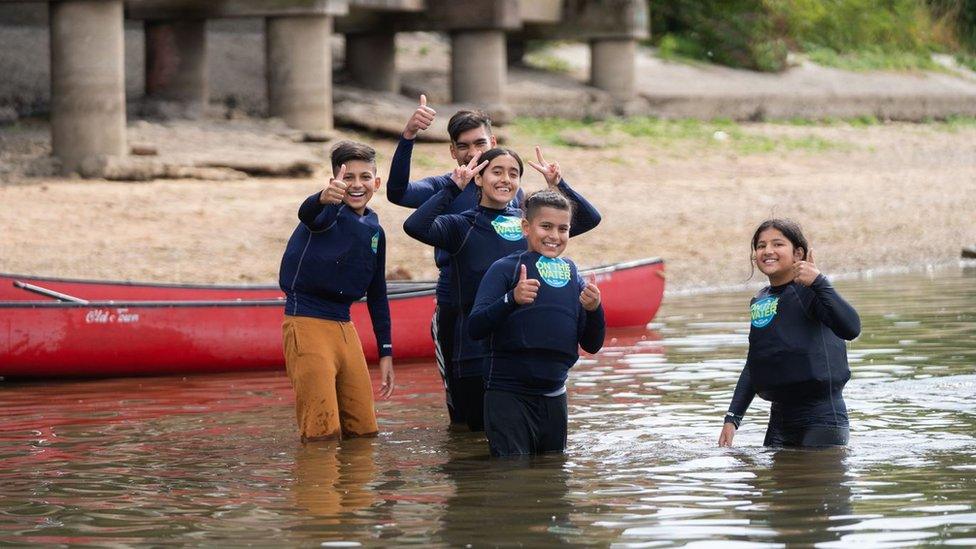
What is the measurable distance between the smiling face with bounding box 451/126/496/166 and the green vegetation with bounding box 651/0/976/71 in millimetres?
26956

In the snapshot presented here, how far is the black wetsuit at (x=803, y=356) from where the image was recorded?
7418 millimetres

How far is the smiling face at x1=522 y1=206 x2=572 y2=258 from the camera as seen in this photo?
742 cm

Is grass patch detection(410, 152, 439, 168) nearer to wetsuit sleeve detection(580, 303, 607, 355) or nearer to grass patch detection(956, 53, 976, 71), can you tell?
wetsuit sleeve detection(580, 303, 607, 355)

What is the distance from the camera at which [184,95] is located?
987 inches

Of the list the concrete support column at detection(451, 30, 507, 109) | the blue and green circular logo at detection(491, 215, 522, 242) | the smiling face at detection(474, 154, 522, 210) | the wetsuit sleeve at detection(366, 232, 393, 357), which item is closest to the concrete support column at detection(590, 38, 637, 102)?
the concrete support column at detection(451, 30, 507, 109)

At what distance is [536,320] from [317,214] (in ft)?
4.63

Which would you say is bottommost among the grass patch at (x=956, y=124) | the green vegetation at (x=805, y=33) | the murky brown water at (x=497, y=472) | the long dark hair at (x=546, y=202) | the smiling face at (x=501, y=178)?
the murky brown water at (x=497, y=472)

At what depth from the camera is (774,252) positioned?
7453mm

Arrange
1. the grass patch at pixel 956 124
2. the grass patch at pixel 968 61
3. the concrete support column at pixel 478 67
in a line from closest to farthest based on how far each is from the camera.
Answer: the concrete support column at pixel 478 67 → the grass patch at pixel 956 124 → the grass patch at pixel 968 61

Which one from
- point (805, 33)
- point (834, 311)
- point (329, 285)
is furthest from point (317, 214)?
point (805, 33)

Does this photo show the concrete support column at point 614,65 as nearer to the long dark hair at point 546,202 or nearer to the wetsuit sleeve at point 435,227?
the wetsuit sleeve at point 435,227

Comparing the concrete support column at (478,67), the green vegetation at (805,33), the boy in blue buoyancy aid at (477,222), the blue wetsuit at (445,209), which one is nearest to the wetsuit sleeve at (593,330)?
the boy in blue buoyancy aid at (477,222)

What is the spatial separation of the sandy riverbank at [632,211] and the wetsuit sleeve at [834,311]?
10237 mm

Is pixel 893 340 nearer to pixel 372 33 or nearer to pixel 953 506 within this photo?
pixel 953 506
